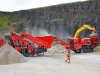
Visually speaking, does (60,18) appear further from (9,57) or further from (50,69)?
(50,69)

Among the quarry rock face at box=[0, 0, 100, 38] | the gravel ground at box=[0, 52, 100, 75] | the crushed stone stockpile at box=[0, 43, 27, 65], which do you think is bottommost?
the gravel ground at box=[0, 52, 100, 75]

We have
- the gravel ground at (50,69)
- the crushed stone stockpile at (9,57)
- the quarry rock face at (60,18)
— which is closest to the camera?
the gravel ground at (50,69)

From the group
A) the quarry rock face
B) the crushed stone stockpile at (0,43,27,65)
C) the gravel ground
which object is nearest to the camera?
the gravel ground

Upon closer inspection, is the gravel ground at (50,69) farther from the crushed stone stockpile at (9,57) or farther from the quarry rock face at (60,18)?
the quarry rock face at (60,18)

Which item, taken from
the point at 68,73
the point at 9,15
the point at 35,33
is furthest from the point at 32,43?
the point at 9,15

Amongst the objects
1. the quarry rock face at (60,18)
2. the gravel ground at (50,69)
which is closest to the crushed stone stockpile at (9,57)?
the gravel ground at (50,69)

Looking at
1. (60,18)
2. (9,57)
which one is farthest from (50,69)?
(60,18)

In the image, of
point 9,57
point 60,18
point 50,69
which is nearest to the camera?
point 50,69

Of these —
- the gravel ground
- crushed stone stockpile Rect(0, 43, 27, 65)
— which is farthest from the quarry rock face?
the gravel ground

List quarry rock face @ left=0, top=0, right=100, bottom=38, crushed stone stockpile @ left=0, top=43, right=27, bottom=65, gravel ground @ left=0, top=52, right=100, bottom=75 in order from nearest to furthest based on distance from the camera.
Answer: gravel ground @ left=0, top=52, right=100, bottom=75, crushed stone stockpile @ left=0, top=43, right=27, bottom=65, quarry rock face @ left=0, top=0, right=100, bottom=38

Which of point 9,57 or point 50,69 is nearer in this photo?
point 50,69

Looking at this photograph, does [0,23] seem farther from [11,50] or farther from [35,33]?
[11,50]

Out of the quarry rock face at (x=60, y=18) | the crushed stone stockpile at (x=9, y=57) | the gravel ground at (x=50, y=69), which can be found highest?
the quarry rock face at (x=60, y=18)

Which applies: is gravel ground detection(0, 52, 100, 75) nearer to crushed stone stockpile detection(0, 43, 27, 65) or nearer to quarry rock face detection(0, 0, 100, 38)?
crushed stone stockpile detection(0, 43, 27, 65)
